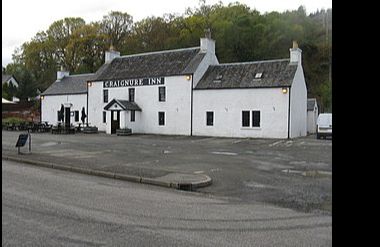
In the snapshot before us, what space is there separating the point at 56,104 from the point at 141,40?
17682 mm

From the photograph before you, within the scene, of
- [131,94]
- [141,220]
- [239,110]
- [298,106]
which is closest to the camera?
[141,220]

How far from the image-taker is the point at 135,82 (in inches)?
1455

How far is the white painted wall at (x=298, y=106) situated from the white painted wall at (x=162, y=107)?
860 centimetres

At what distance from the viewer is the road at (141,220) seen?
5.34 metres

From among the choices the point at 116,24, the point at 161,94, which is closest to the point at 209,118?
the point at 161,94

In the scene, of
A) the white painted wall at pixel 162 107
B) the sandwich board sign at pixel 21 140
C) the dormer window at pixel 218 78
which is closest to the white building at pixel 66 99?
the white painted wall at pixel 162 107

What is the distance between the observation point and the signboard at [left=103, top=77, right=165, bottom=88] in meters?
35.4

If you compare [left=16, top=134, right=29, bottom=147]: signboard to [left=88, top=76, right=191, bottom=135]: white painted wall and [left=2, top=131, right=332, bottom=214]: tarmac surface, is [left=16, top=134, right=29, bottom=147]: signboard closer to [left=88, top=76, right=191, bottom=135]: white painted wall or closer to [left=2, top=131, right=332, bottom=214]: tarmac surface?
[left=2, top=131, right=332, bottom=214]: tarmac surface

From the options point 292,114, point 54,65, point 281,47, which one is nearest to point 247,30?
point 281,47

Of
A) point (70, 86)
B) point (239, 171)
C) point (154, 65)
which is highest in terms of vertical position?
point (154, 65)

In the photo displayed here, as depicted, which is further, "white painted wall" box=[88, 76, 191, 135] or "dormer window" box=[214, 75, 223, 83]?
"white painted wall" box=[88, 76, 191, 135]

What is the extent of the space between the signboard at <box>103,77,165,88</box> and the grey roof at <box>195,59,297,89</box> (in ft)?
13.2

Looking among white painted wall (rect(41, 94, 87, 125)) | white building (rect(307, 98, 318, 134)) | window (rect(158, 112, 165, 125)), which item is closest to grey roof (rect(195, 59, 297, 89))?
window (rect(158, 112, 165, 125))

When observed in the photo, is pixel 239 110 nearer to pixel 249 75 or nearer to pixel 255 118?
pixel 255 118
